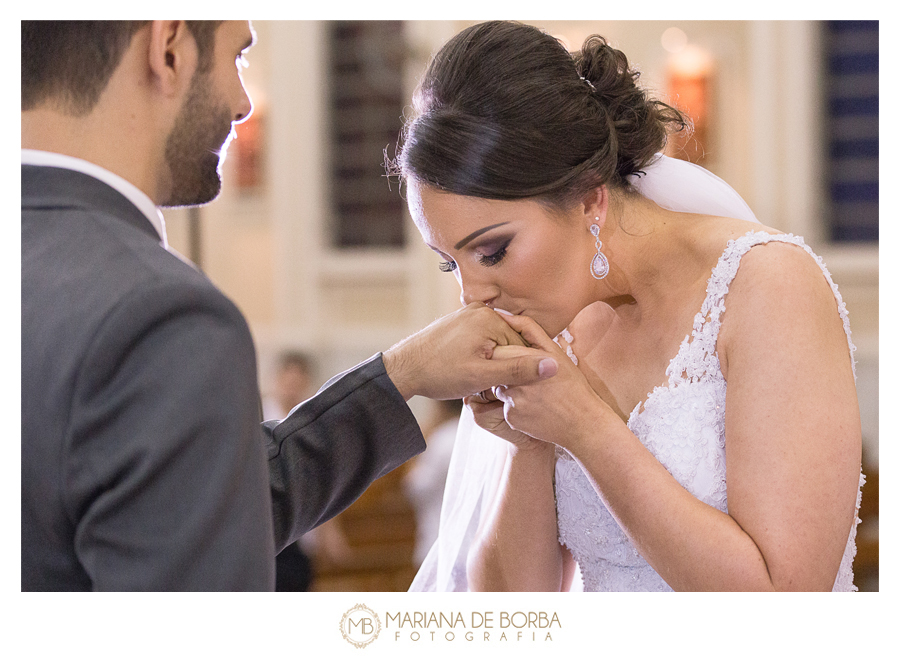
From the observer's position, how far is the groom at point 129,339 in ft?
2.38

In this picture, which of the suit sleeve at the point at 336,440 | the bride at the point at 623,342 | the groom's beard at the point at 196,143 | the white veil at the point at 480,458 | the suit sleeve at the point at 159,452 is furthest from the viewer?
the white veil at the point at 480,458

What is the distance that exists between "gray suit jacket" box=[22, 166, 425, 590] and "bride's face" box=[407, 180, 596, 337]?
23.3 inches

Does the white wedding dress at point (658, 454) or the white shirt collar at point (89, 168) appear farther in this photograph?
the white wedding dress at point (658, 454)

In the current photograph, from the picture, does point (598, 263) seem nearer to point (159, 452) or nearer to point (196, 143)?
point (196, 143)

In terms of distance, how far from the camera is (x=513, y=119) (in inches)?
50.5

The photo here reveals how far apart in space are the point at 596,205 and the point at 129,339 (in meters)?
0.90

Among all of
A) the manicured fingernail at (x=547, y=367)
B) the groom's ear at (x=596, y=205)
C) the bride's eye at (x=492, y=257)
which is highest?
the groom's ear at (x=596, y=205)

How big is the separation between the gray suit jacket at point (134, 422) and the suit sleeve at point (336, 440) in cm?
44

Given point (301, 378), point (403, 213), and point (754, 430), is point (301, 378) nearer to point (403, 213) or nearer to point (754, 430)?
point (403, 213)
